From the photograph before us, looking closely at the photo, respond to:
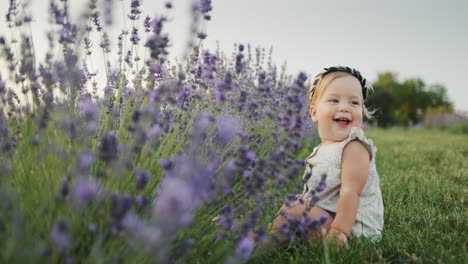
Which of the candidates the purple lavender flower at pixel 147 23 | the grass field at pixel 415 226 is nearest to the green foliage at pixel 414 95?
the grass field at pixel 415 226

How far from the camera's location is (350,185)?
2070mm

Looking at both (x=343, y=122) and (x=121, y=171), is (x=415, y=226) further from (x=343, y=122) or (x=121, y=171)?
(x=121, y=171)

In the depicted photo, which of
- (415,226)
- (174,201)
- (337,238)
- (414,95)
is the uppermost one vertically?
(174,201)

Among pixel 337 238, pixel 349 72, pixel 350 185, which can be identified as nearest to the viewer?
pixel 337 238

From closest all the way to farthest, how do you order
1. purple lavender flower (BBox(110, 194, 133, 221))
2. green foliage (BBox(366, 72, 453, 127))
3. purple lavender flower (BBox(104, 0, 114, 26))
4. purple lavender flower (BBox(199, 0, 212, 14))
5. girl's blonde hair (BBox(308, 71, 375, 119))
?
purple lavender flower (BBox(110, 194, 133, 221)) < purple lavender flower (BBox(199, 0, 212, 14)) < purple lavender flower (BBox(104, 0, 114, 26)) < girl's blonde hair (BBox(308, 71, 375, 119)) < green foliage (BBox(366, 72, 453, 127))

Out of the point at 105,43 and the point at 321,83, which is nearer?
the point at 105,43

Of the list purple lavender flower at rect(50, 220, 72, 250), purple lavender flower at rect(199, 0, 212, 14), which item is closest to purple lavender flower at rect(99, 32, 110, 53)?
purple lavender flower at rect(199, 0, 212, 14)

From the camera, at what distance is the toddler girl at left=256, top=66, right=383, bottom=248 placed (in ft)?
6.73

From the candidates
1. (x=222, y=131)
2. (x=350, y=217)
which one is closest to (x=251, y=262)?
(x=350, y=217)

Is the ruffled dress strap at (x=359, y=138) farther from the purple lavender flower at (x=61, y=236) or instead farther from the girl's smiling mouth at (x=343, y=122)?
the purple lavender flower at (x=61, y=236)

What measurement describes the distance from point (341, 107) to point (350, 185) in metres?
0.50

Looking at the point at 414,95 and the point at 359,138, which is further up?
the point at 359,138

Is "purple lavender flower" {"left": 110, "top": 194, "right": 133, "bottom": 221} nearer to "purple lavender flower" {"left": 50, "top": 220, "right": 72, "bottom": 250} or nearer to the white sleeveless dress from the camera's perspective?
"purple lavender flower" {"left": 50, "top": 220, "right": 72, "bottom": 250}

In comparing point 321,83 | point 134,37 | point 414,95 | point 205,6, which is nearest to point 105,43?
point 134,37
